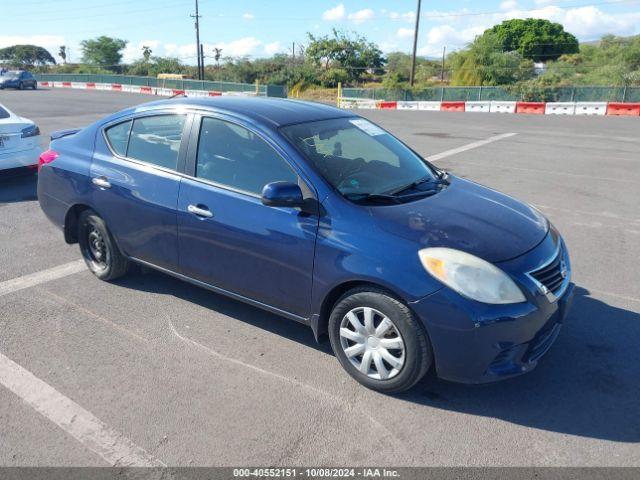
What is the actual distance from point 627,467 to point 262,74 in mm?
63341

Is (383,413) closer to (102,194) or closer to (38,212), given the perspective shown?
(102,194)

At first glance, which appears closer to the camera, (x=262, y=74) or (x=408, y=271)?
(x=408, y=271)

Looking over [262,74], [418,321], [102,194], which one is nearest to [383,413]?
[418,321]

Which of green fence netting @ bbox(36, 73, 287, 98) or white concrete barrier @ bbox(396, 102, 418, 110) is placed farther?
green fence netting @ bbox(36, 73, 287, 98)

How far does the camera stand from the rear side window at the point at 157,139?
13.8 feet

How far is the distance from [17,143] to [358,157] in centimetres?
670

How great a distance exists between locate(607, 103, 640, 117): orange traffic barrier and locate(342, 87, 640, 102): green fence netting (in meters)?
4.00

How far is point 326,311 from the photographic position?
3.51 meters

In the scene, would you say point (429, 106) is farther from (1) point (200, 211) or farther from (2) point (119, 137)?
(1) point (200, 211)

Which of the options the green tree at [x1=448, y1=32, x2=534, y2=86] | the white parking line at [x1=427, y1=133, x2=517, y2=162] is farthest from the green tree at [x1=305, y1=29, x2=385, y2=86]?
the white parking line at [x1=427, y1=133, x2=517, y2=162]

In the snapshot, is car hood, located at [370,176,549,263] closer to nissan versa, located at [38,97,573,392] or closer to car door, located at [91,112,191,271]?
nissan versa, located at [38,97,573,392]

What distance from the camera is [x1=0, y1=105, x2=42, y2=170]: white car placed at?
324 inches

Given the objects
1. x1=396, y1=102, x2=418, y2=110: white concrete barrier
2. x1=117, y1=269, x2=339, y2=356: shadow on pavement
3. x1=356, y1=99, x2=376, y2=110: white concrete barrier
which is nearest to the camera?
x1=117, y1=269, x2=339, y2=356: shadow on pavement

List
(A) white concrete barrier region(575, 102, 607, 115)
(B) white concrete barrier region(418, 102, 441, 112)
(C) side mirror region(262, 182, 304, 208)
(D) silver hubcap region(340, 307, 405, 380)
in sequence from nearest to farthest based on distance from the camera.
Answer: (D) silver hubcap region(340, 307, 405, 380) → (C) side mirror region(262, 182, 304, 208) → (A) white concrete barrier region(575, 102, 607, 115) → (B) white concrete barrier region(418, 102, 441, 112)
